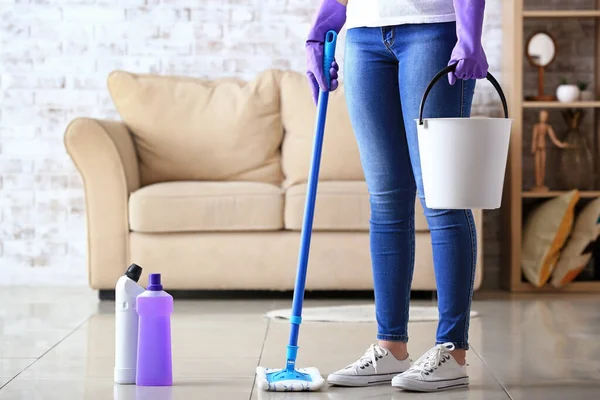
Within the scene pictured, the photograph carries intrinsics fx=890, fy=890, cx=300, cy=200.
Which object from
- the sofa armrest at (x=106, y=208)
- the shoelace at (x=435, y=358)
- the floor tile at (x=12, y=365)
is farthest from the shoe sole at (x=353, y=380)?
the sofa armrest at (x=106, y=208)

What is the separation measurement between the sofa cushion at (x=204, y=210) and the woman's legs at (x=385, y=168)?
137cm

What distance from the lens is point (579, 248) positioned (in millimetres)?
3691

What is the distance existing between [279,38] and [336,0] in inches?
84.9

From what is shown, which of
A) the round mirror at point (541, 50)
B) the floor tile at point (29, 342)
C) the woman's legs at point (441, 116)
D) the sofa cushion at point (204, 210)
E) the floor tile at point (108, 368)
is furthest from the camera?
the round mirror at point (541, 50)

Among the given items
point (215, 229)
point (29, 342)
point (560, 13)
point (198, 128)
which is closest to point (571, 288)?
point (560, 13)

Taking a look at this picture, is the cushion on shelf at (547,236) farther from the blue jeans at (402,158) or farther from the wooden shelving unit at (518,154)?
the blue jeans at (402,158)

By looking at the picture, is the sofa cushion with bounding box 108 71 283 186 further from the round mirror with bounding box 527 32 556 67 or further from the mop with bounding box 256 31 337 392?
the mop with bounding box 256 31 337 392

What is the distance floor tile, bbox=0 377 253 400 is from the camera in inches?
71.0

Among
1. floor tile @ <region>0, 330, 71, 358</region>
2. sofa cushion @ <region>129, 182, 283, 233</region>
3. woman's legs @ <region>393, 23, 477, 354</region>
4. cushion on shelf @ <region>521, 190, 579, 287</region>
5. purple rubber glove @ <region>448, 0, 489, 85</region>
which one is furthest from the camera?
cushion on shelf @ <region>521, 190, 579, 287</region>

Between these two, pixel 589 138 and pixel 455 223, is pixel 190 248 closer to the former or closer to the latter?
pixel 455 223

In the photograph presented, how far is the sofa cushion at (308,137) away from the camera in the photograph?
145 inches

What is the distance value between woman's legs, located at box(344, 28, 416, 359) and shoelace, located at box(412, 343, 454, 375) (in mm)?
119

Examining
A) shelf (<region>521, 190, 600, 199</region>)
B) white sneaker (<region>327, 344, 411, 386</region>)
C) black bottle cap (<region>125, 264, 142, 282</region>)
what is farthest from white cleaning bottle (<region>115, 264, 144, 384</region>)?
shelf (<region>521, 190, 600, 199</region>)

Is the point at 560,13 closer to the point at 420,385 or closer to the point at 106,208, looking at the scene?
the point at 106,208
